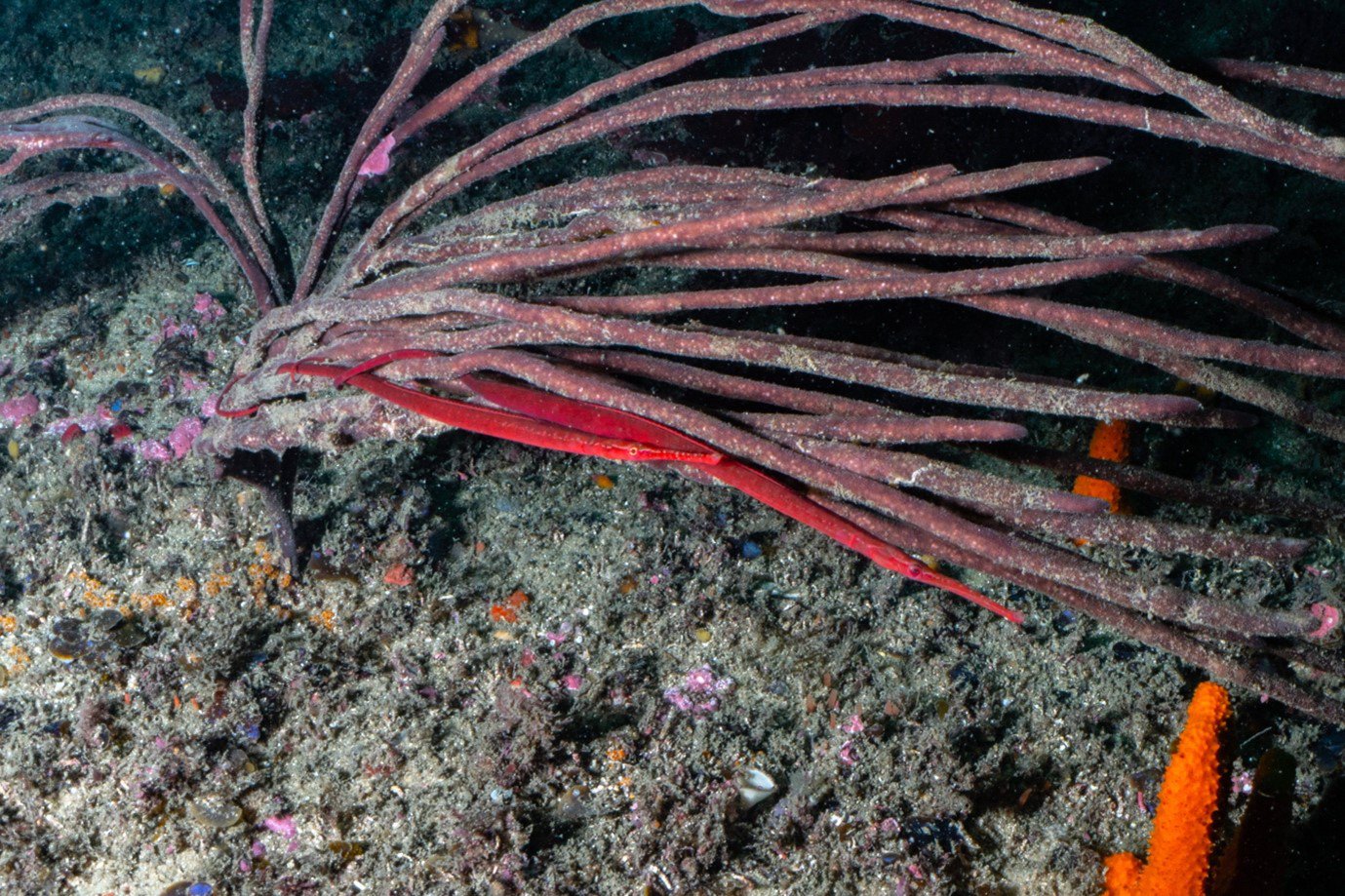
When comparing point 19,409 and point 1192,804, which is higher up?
point 19,409

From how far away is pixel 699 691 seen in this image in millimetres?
2879

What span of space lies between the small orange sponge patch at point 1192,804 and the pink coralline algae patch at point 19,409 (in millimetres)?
5247

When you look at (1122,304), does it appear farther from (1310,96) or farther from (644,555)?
(644,555)

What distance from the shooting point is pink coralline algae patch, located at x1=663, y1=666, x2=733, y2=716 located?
2834mm

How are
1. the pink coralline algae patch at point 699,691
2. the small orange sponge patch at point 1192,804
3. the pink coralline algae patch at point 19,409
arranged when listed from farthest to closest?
the pink coralline algae patch at point 19,409 → the pink coralline algae patch at point 699,691 → the small orange sponge patch at point 1192,804

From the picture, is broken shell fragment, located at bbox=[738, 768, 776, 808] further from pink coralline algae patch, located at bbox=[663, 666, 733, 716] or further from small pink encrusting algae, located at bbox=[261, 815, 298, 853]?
small pink encrusting algae, located at bbox=[261, 815, 298, 853]

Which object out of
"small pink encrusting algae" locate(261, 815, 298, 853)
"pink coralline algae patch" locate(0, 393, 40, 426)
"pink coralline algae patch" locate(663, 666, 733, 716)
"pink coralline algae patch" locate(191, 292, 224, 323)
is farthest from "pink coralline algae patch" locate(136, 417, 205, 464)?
"pink coralline algae patch" locate(663, 666, 733, 716)

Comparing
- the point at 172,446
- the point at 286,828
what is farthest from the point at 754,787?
the point at 172,446

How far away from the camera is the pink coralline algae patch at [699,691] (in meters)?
2.83

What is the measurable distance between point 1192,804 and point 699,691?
5.28ft

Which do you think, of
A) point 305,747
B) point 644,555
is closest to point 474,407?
point 644,555

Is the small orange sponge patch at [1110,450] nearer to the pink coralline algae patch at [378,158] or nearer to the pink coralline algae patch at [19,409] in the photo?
the pink coralline algae patch at [378,158]

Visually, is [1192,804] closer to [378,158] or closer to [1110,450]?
[1110,450]

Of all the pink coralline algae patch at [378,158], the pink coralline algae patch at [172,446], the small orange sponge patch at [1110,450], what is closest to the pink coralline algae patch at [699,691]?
the small orange sponge patch at [1110,450]
